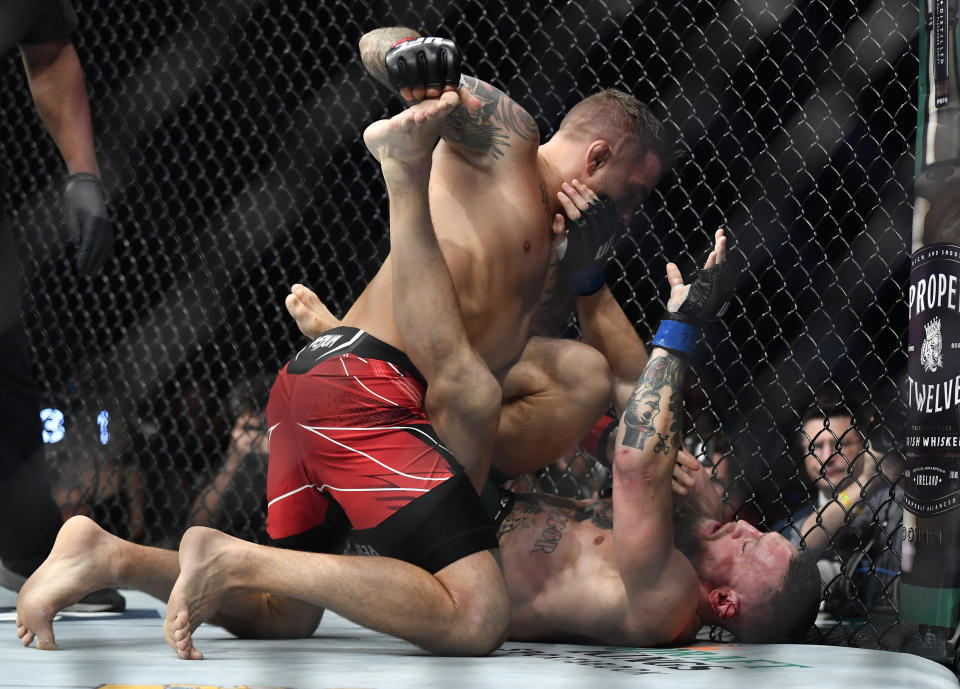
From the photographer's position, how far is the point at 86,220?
1.87 m

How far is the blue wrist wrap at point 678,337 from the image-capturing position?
5.20 feet

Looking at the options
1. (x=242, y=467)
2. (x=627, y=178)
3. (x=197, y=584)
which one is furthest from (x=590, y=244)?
(x=242, y=467)

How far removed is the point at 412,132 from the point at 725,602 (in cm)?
86

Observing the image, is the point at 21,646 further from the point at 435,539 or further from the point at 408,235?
the point at 408,235

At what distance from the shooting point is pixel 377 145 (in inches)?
56.2

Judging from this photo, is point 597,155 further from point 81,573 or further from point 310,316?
point 81,573

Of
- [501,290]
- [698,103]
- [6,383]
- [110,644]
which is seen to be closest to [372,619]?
[110,644]

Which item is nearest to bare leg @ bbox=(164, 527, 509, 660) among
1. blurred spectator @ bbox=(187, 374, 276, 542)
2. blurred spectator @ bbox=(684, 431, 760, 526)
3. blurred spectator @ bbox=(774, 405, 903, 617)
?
blurred spectator @ bbox=(774, 405, 903, 617)

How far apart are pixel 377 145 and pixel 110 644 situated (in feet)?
2.62

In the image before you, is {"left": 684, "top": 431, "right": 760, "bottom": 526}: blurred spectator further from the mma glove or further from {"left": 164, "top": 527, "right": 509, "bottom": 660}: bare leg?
{"left": 164, "top": 527, "right": 509, "bottom": 660}: bare leg

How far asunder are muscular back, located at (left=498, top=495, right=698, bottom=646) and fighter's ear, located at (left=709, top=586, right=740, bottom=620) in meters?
0.04

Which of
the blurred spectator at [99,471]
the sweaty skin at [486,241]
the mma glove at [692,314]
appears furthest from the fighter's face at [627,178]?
the blurred spectator at [99,471]

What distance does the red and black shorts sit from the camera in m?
1.43

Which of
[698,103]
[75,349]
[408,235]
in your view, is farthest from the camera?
[75,349]
